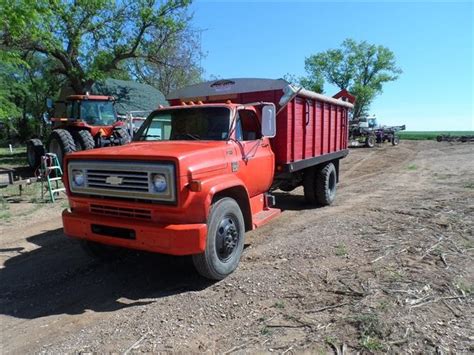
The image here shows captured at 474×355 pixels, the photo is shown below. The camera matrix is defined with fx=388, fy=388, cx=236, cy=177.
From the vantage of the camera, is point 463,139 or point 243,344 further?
point 463,139

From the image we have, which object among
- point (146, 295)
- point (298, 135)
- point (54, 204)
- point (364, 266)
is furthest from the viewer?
point (54, 204)

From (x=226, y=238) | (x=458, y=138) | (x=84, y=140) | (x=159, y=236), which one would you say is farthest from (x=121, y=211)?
(x=458, y=138)

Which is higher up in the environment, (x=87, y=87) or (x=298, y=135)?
(x=87, y=87)

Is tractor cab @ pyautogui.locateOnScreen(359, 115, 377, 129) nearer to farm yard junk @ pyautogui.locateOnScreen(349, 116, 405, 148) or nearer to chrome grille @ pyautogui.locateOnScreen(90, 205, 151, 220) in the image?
farm yard junk @ pyautogui.locateOnScreen(349, 116, 405, 148)

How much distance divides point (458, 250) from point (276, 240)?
2606 millimetres

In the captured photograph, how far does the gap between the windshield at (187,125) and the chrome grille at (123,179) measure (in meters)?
1.38

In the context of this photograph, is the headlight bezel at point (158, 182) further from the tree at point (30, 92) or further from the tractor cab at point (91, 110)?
the tree at point (30, 92)

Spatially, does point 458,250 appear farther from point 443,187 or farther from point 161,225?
point 443,187

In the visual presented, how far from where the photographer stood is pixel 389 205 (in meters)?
8.46

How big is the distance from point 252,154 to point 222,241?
157cm

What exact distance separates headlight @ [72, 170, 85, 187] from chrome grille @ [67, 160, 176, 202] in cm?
1

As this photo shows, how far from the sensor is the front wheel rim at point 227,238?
462 cm

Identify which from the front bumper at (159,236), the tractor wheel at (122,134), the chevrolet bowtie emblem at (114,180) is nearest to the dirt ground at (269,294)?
the front bumper at (159,236)

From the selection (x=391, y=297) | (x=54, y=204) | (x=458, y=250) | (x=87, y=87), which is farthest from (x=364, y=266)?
(x=87, y=87)
